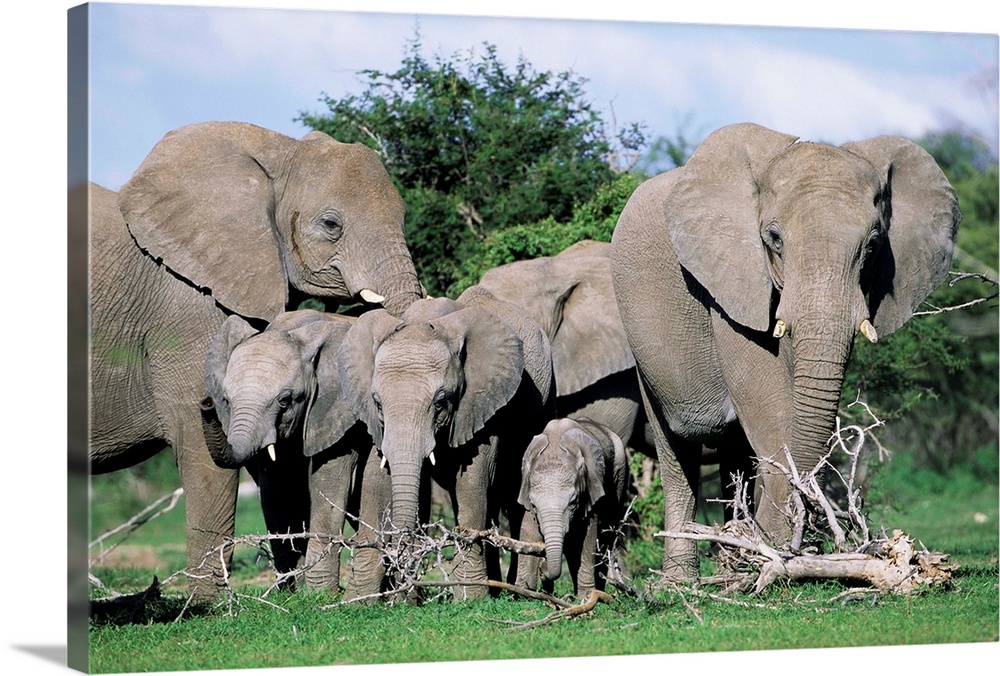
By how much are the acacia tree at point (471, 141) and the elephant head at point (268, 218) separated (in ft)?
8.97

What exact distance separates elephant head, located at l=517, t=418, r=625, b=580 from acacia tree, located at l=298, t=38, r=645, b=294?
11.1ft

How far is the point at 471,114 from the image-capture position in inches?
484

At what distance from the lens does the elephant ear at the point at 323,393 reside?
884 cm

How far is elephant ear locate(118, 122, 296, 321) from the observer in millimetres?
9102

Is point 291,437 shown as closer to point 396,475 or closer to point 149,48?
point 396,475

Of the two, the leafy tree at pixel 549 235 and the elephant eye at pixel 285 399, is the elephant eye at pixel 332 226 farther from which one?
the leafy tree at pixel 549 235

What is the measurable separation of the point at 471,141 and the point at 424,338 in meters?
4.23

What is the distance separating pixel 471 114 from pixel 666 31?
3457 mm

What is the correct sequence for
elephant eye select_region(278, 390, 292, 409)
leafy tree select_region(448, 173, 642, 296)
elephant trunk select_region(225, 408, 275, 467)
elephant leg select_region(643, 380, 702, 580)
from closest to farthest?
elephant trunk select_region(225, 408, 275, 467) → elephant eye select_region(278, 390, 292, 409) → elephant leg select_region(643, 380, 702, 580) → leafy tree select_region(448, 173, 642, 296)

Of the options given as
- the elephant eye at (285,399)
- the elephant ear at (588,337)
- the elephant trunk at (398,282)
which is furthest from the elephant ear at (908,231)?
the elephant eye at (285,399)

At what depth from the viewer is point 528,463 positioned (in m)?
8.73

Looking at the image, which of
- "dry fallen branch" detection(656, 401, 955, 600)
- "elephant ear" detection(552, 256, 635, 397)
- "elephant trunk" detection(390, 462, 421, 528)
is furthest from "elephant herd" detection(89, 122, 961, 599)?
"elephant ear" detection(552, 256, 635, 397)

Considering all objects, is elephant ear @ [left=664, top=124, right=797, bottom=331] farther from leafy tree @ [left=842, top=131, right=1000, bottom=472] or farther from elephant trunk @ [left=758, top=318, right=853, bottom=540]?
leafy tree @ [left=842, top=131, right=1000, bottom=472]

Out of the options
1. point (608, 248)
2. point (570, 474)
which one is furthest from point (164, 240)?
point (608, 248)
